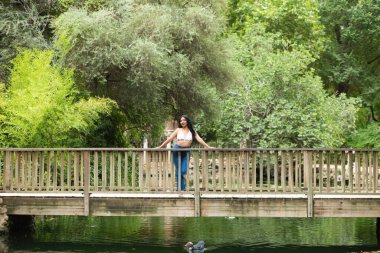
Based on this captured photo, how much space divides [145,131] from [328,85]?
1828 cm

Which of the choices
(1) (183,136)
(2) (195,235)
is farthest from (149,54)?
(1) (183,136)

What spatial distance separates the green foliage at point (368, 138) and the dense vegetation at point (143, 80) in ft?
16.0

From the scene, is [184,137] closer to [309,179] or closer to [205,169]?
[205,169]

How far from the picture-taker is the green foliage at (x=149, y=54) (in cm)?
2217

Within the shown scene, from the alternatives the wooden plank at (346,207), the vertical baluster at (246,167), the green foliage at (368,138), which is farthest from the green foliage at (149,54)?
the green foliage at (368,138)

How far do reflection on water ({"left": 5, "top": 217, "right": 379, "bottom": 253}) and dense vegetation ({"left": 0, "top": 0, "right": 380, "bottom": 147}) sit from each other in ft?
8.94

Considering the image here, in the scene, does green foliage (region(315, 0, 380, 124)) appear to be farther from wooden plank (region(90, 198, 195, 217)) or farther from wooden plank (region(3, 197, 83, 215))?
wooden plank (region(3, 197, 83, 215))

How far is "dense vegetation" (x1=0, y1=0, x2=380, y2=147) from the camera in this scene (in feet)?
64.4

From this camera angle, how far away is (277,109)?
84.3ft

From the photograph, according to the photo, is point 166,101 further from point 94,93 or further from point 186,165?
point 186,165

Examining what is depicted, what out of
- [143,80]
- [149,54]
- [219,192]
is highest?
[149,54]

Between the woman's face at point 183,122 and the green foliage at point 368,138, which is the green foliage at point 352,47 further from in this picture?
the woman's face at point 183,122

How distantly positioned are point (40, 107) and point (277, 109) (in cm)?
1025

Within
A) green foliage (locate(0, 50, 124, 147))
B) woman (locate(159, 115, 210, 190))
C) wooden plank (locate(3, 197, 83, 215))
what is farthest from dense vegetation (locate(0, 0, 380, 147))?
woman (locate(159, 115, 210, 190))
